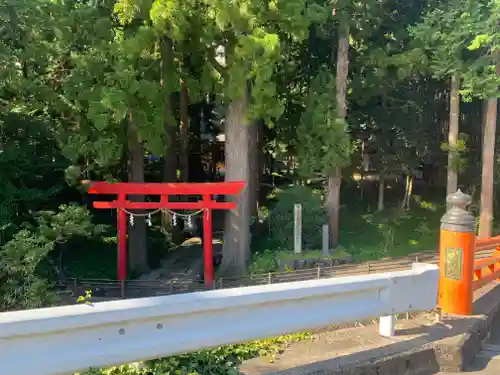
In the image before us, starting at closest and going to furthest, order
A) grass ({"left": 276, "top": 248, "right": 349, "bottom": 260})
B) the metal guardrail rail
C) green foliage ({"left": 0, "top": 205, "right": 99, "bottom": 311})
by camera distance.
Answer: green foliage ({"left": 0, "top": 205, "right": 99, "bottom": 311}), the metal guardrail rail, grass ({"left": 276, "top": 248, "right": 349, "bottom": 260})

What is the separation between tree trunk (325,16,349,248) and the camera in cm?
1664

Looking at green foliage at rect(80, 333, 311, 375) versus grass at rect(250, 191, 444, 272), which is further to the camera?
grass at rect(250, 191, 444, 272)

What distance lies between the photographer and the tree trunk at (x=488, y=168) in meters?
16.8

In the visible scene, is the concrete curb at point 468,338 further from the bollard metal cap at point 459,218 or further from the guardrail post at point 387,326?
the bollard metal cap at point 459,218

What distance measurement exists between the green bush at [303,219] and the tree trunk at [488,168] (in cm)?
525

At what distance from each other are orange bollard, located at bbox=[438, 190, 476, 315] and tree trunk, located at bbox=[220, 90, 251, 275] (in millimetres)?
9593

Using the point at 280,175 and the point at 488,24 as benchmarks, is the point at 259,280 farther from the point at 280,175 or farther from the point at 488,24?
the point at 280,175

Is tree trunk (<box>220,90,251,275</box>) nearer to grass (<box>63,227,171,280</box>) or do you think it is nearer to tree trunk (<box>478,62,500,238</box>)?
grass (<box>63,227,171,280</box>)

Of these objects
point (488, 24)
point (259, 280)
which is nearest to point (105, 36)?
point (259, 280)

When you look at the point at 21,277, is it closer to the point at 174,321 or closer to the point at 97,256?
the point at 174,321

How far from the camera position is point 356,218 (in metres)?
21.1

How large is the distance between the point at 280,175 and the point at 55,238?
15.5m

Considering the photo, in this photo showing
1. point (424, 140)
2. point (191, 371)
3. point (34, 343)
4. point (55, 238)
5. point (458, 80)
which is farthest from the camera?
point (424, 140)

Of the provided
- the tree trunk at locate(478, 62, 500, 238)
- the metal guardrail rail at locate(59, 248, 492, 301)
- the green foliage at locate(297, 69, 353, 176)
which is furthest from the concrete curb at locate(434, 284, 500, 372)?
the tree trunk at locate(478, 62, 500, 238)
